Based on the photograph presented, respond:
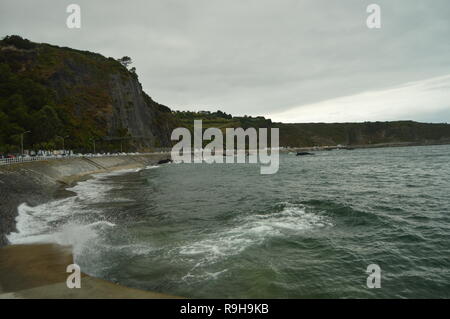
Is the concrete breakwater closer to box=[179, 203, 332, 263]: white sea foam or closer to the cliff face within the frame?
box=[179, 203, 332, 263]: white sea foam

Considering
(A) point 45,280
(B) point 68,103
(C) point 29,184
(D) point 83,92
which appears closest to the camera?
(A) point 45,280

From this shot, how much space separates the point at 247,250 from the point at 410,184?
31.1m

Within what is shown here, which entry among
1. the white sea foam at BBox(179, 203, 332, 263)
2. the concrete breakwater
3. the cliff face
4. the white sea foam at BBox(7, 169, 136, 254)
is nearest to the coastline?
the white sea foam at BBox(7, 169, 136, 254)

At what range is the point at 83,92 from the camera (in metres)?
123

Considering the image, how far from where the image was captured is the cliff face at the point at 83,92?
4117 inches

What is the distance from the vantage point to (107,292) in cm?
1038

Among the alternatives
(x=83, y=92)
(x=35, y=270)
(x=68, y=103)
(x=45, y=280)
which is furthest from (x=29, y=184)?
(x=83, y=92)

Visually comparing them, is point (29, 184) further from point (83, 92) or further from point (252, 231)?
point (83, 92)

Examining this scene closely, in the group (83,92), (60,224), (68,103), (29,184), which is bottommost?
(60,224)

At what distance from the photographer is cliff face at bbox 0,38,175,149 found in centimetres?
10456

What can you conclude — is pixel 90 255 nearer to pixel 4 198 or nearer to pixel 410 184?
pixel 4 198

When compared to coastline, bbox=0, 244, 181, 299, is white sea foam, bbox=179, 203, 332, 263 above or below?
below

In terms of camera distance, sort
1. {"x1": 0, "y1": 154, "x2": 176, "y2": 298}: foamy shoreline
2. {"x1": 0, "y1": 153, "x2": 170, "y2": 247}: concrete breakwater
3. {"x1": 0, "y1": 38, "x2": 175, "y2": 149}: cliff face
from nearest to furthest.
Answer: {"x1": 0, "y1": 154, "x2": 176, "y2": 298}: foamy shoreline, {"x1": 0, "y1": 153, "x2": 170, "y2": 247}: concrete breakwater, {"x1": 0, "y1": 38, "x2": 175, "y2": 149}: cliff face
